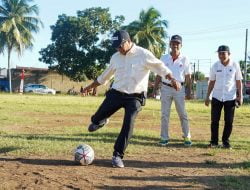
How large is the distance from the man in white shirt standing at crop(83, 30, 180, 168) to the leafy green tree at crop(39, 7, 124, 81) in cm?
5492

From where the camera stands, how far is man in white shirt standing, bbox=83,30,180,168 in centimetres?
654

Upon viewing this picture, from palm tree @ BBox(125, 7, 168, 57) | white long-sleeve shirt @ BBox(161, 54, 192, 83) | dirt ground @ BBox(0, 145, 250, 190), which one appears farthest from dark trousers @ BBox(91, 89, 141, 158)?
palm tree @ BBox(125, 7, 168, 57)

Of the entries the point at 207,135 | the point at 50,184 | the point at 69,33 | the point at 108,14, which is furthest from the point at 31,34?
the point at 50,184

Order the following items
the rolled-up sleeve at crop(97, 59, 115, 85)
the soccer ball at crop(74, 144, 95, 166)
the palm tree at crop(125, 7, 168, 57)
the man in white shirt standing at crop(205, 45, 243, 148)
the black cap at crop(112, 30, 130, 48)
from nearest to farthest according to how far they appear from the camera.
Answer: the black cap at crop(112, 30, 130, 48) → the soccer ball at crop(74, 144, 95, 166) → the rolled-up sleeve at crop(97, 59, 115, 85) → the man in white shirt standing at crop(205, 45, 243, 148) → the palm tree at crop(125, 7, 168, 57)

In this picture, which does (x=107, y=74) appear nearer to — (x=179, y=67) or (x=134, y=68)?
(x=134, y=68)

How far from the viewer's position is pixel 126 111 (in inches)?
260

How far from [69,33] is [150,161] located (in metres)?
57.7

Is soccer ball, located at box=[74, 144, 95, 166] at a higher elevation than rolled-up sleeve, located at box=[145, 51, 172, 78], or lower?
lower

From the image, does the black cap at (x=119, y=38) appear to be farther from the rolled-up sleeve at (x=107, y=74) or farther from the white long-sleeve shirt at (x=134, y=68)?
the rolled-up sleeve at (x=107, y=74)

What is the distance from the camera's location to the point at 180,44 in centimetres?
873

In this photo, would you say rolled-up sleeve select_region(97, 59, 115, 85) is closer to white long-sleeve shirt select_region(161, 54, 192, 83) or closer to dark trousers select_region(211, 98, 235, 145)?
white long-sleeve shirt select_region(161, 54, 192, 83)

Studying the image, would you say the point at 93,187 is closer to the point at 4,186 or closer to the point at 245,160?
the point at 4,186

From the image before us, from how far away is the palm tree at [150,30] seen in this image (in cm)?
5906

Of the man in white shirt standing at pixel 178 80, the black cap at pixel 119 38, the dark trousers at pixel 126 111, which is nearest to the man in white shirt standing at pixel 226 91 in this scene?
the man in white shirt standing at pixel 178 80
